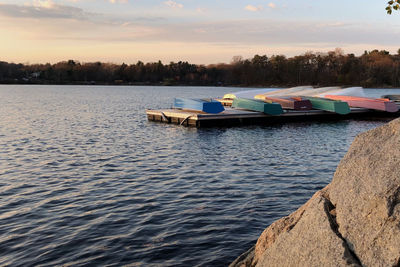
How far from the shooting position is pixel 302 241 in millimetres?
4156

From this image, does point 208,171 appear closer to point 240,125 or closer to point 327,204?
point 327,204

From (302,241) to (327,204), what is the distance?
0.63m

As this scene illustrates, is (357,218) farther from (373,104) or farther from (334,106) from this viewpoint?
(373,104)

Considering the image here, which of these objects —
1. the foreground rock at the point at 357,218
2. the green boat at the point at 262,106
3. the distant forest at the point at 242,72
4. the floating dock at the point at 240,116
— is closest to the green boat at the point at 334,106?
the floating dock at the point at 240,116

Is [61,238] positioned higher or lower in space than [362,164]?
lower

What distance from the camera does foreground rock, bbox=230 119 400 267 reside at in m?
3.75

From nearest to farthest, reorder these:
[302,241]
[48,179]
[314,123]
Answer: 1. [302,241]
2. [48,179]
3. [314,123]

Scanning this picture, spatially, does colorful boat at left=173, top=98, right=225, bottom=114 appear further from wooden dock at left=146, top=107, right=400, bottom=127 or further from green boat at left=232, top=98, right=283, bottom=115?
green boat at left=232, top=98, right=283, bottom=115

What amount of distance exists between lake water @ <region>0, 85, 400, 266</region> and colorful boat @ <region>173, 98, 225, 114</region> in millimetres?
6477

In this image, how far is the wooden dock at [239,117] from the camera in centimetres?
2773

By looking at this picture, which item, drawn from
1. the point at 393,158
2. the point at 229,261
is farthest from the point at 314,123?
the point at 393,158

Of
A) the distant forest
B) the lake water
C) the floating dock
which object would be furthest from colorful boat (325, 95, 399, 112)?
the distant forest

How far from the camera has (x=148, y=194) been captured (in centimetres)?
1098

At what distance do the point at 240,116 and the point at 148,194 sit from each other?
752 inches
